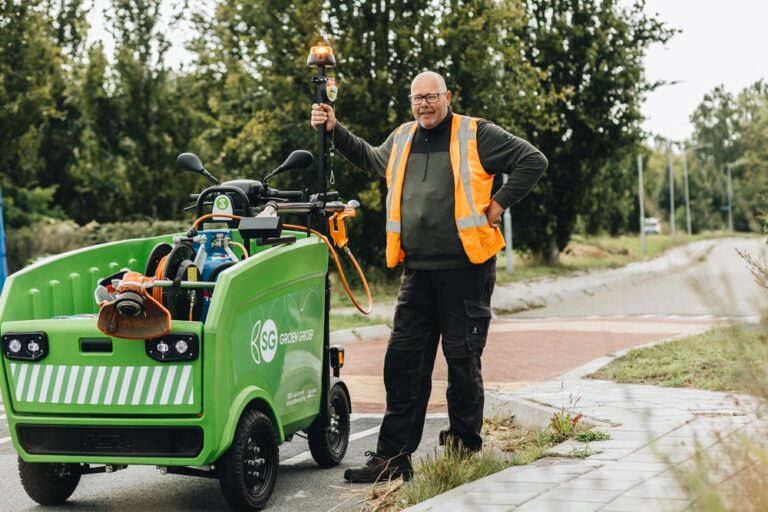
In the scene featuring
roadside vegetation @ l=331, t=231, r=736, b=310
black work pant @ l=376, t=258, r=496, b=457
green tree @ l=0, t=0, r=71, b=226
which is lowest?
roadside vegetation @ l=331, t=231, r=736, b=310

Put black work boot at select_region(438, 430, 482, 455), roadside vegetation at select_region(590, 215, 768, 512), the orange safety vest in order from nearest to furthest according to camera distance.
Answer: roadside vegetation at select_region(590, 215, 768, 512)
black work boot at select_region(438, 430, 482, 455)
the orange safety vest

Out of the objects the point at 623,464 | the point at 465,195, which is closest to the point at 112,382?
the point at 465,195

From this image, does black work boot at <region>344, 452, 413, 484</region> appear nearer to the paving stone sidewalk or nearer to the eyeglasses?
the paving stone sidewalk

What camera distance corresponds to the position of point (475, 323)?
577 cm

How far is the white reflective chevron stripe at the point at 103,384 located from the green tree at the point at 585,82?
23.9 meters

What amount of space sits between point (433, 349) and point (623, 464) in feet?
4.05

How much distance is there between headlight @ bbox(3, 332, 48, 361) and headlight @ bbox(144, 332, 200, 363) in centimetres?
53

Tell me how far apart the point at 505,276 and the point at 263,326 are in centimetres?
2040

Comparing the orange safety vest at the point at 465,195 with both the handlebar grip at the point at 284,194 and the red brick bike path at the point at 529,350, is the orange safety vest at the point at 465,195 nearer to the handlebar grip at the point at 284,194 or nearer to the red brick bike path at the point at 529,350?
the handlebar grip at the point at 284,194

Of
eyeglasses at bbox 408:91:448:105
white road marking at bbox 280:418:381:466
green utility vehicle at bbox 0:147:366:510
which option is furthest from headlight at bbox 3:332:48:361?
eyeglasses at bbox 408:91:448:105

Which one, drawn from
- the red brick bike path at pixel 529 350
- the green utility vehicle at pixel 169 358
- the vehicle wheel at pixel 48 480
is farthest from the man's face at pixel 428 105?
the red brick bike path at pixel 529 350

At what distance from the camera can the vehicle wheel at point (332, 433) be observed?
626cm

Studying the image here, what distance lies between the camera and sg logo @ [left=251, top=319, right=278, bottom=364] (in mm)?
5230

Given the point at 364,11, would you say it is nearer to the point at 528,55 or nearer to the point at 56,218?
the point at 528,55
